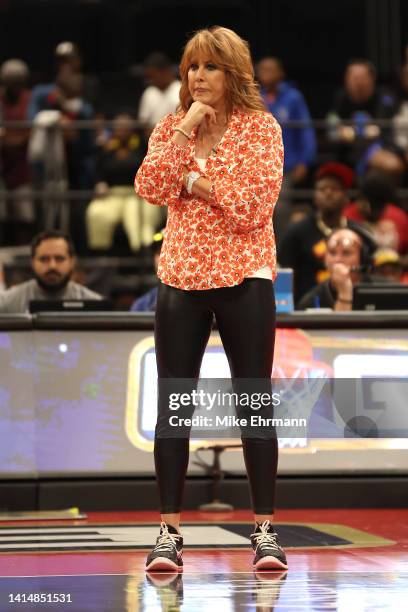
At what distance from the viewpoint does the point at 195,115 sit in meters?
5.35

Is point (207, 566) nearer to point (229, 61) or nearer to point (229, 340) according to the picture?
point (229, 340)

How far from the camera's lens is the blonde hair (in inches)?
211

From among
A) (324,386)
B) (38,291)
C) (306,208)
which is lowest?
(324,386)

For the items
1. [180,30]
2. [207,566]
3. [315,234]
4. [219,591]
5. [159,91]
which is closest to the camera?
[219,591]

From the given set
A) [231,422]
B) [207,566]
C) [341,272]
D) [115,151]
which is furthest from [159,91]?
[207,566]

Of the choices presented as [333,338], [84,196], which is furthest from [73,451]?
[84,196]

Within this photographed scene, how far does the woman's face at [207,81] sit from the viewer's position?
5387mm

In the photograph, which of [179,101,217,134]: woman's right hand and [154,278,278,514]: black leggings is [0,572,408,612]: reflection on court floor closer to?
[154,278,278,514]: black leggings

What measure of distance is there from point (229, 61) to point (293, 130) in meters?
8.27

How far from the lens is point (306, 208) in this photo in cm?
1330

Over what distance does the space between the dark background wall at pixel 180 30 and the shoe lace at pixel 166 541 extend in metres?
12.7

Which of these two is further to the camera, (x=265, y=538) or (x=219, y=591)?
(x=265, y=538)

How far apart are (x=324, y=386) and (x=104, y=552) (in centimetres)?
146

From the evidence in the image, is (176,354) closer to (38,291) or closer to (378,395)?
(378,395)
